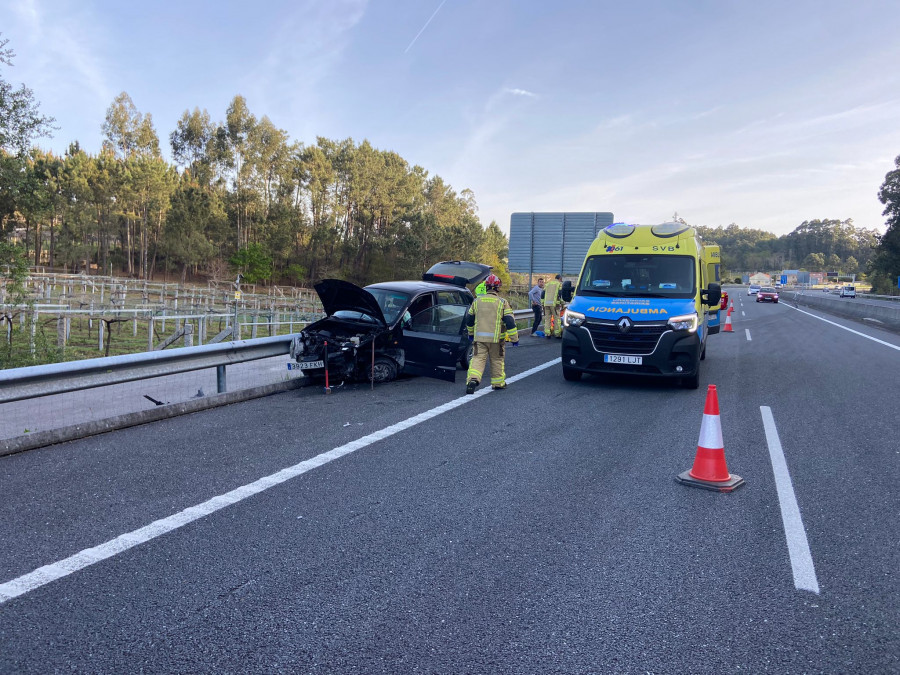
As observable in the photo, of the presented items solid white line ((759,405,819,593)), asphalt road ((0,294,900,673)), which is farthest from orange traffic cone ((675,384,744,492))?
solid white line ((759,405,819,593))

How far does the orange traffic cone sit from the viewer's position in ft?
16.9

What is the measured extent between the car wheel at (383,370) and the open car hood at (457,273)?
3845 mm

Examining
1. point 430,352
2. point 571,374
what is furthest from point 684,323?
point 430,352

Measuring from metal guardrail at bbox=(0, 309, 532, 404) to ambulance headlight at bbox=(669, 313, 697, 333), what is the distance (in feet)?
18.1

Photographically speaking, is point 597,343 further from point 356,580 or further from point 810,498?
point 356,580

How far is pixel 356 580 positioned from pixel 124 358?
444 centimetres

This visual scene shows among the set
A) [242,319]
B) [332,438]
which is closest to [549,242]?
[242,319]

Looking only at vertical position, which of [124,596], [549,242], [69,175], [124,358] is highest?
[69,175]

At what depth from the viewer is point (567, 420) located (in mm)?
7570

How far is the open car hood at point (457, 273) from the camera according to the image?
13156 mm

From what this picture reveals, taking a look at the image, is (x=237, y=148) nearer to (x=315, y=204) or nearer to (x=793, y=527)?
(x=315, y=204)

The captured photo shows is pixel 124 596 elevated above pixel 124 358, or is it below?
below

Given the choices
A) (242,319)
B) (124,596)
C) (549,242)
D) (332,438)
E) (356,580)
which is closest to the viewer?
(124,596)

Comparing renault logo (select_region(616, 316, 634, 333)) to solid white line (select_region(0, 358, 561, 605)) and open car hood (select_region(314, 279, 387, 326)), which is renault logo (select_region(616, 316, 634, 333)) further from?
solid white line (select_region(0, 358, 561, 605))
